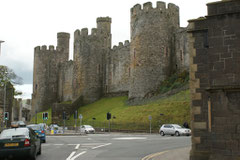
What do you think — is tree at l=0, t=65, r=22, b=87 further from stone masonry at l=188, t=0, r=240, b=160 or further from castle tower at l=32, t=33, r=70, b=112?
stone masonry at l=188, t=0, r=240, b=160

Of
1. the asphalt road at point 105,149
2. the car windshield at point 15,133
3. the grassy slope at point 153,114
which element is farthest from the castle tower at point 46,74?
the car windshield at point 15,133

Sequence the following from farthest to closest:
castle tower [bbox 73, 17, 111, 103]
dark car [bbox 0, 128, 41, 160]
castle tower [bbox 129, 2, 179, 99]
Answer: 1. castle tower [bbox 73, 17, 111, 103]
2. castle tower [bbox 129, 2, 179, 99]
3. dark car [bbox 0, 128, 41, 160]

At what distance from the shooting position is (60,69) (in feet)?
222

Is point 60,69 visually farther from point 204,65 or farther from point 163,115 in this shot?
A: point 204,65

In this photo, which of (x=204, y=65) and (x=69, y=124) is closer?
(x=204, y=65)

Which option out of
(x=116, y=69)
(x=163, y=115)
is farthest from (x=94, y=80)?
(x=163, y=115)

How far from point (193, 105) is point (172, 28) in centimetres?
3363

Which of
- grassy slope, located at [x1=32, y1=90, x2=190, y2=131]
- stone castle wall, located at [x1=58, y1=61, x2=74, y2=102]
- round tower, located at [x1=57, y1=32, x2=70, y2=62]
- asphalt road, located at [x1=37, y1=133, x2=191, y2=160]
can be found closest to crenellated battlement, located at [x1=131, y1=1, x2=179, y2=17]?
grassy slope, located at [x1=32, y1=90, x2=190, y2=131]

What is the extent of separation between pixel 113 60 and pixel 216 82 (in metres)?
43.4

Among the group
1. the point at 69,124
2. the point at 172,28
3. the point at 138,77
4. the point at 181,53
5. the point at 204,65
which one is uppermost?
the point at 172,28

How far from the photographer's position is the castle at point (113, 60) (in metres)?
42.5

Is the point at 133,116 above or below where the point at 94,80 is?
below

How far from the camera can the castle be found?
140 feet

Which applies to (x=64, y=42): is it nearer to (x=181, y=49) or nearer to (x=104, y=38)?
(x=104, y=38)
